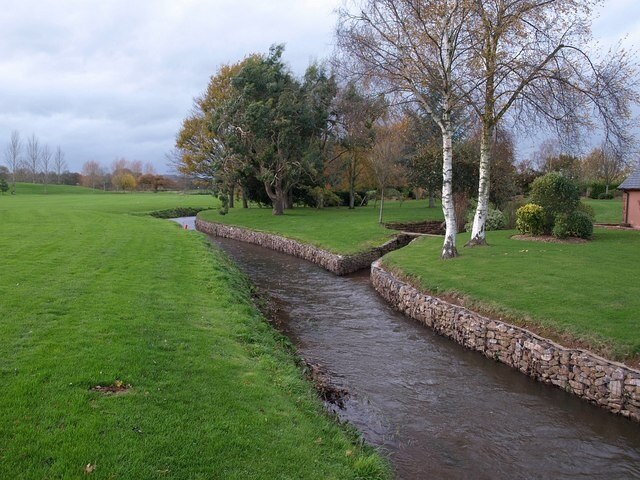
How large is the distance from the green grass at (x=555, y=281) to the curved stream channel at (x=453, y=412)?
4.42ft

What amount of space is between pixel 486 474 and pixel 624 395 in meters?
3.11

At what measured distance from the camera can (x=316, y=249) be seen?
24.0 meters

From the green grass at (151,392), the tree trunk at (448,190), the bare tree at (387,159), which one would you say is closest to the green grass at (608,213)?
the bare tree at (387,159)

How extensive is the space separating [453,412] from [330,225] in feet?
77.6

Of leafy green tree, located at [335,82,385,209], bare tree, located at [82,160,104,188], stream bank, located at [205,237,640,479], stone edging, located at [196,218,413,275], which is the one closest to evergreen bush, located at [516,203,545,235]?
stone edging, located at [196,218,413,275]

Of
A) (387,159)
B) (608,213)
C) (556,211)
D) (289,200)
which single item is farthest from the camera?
(289,200)

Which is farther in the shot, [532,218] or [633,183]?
[633,183]

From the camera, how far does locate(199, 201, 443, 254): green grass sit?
975 inches

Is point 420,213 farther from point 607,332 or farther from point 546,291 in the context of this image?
point 607,332

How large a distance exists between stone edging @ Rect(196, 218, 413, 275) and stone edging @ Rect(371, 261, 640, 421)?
735 centimetres

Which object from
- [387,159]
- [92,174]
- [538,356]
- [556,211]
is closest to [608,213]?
[387,159]

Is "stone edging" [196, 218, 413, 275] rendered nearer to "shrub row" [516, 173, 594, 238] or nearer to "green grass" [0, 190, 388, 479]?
"shrub row" [516, 173, 594, 238]

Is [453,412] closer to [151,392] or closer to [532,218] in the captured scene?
[151,392]

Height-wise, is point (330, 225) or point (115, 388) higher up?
point (330, 225)
